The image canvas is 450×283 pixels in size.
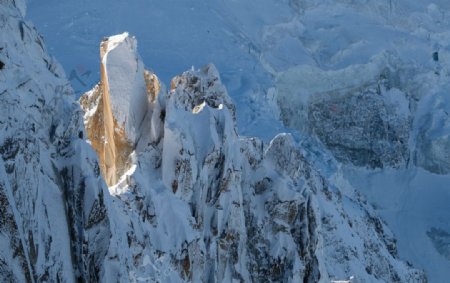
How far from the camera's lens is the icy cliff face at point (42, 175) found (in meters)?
12.0

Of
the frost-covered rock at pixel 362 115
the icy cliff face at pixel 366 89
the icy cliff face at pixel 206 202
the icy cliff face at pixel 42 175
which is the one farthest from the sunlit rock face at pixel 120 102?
the frost-covered rock at pixel 362 115

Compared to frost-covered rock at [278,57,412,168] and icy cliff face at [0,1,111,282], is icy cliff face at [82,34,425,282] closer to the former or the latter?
icy cliff face at [0,1,111,282]

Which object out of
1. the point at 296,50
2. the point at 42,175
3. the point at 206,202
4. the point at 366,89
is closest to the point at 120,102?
the point at 206,202

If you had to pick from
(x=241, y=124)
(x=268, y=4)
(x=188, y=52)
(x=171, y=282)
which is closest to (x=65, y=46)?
(x=188, y=52)

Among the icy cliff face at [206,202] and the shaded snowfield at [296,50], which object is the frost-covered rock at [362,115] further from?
the icy cliff face at [206,202]

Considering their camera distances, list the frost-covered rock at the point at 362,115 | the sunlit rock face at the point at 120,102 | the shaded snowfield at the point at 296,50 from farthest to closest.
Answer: the frost-covered rock at the point at 362,115, the shaded snowfield at the point at 296,50, the sunlit rock face at the point at 120,102

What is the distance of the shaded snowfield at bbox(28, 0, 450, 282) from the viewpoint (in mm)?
51000

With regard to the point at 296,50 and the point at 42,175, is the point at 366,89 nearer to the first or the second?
the point at 296,50

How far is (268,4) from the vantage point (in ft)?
213

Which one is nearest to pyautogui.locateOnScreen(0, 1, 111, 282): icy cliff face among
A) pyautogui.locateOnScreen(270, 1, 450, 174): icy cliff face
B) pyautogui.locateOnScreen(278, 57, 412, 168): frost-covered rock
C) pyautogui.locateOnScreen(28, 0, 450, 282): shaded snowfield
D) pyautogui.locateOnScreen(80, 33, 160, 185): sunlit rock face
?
pyautogui.locateOnScreen(80, 33, 160, 185): sunlit rock face

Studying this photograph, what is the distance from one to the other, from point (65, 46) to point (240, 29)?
14949 millimetres

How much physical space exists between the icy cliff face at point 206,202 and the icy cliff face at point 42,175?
66 centimetres

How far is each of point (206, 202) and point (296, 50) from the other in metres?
44.6

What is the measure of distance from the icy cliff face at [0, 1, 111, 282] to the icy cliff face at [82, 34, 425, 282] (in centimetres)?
66
